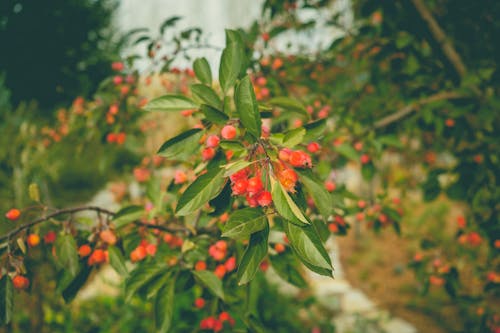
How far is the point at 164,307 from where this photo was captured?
0.97 metres

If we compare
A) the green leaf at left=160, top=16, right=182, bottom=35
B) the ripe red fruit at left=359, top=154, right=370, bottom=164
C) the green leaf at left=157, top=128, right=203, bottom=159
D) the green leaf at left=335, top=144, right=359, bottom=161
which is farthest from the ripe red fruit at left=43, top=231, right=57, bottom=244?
the ripe red fruit at left=359, top=154, right=370, bottom=164

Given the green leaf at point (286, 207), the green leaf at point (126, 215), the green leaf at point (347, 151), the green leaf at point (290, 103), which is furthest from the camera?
the green leaf at point (347, 151)

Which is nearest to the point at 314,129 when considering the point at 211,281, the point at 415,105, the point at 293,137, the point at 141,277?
the point at 293,137

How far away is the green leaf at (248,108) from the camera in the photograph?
75 cm

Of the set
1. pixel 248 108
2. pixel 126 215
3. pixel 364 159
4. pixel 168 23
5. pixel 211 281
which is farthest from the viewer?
pixel 364 159

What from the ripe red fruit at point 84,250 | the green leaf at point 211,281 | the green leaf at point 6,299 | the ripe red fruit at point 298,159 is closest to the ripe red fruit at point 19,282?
the green leaf at point 6,299

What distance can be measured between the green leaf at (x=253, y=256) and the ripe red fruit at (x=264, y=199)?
0.05m

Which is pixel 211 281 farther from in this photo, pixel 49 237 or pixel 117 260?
pixel 49 237

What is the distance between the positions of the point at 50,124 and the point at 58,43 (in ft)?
2.21

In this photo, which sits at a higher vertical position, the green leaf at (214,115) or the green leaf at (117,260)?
the green leaf at (214,115)

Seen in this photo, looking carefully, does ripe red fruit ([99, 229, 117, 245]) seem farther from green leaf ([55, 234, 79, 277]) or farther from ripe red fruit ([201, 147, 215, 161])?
ripe red fruit ([201, 147, 215, 161])

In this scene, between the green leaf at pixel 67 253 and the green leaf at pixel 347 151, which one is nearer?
the green leaf at pixel 67 253

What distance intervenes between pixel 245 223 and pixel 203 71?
51 centimetres

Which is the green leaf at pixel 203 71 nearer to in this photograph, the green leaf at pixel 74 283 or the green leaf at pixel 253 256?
the green leaf at pixel 253 256
